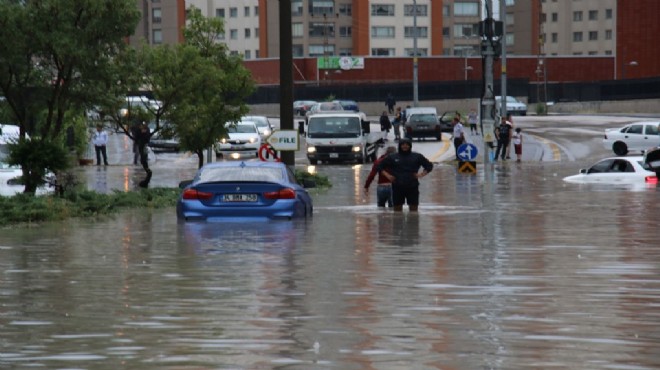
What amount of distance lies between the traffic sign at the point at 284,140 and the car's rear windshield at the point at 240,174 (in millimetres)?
12536

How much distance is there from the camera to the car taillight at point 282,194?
22125 millimetres

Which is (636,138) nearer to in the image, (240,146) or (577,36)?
(240,146)

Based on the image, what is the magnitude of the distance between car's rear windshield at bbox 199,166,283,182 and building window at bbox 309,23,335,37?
125988 millimetres

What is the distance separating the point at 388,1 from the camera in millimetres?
148625

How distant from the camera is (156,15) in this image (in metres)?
160

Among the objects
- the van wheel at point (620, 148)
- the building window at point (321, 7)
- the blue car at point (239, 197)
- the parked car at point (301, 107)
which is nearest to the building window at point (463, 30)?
the building window at point (321, 7)

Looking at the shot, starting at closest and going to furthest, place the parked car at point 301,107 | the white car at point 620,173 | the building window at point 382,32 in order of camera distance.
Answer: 1. the white car at point 620,173
2. the parked car at point 301,107
3. the building window at point 382,32

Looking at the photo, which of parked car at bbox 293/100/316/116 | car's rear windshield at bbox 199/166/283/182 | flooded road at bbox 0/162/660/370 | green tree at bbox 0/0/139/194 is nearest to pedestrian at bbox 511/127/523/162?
green tree at bbox 0/0/139/194

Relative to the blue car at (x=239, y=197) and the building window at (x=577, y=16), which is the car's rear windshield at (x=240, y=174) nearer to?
the blue car at (x=239, y=197)

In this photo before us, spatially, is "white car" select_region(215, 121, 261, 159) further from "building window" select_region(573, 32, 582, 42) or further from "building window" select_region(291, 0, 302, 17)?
"building window" select_region(573, 32, 582, 42)

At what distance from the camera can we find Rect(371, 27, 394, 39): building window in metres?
148

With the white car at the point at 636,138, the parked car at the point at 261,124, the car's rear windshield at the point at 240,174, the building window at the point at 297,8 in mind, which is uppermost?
the building window at the point at 297,8

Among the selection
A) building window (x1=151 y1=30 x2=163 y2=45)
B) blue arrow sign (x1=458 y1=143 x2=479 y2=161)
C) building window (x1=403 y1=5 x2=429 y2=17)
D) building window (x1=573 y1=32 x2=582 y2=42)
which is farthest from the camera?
building window (x1=573 y1=32 x2=582 y2=42)

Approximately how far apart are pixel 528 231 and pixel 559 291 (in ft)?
29.7
